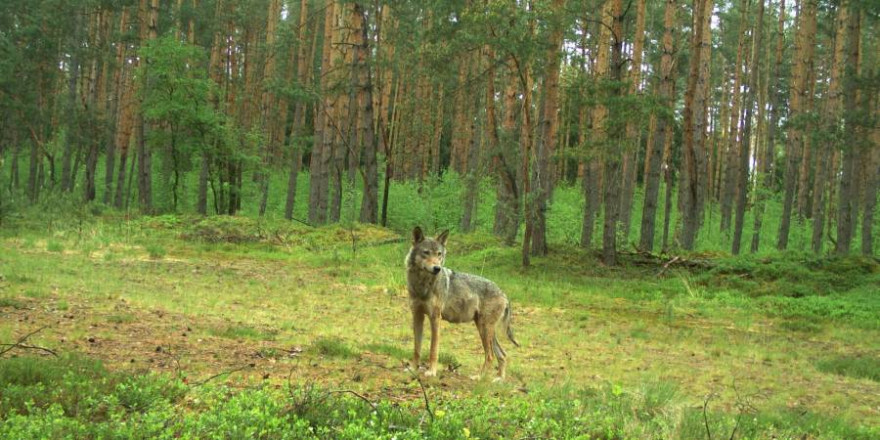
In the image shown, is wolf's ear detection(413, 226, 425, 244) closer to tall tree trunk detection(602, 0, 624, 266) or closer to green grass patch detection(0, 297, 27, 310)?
green grass patch detection(0, 297, 27, 310)

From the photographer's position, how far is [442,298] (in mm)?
7371

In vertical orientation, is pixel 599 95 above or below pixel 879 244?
above

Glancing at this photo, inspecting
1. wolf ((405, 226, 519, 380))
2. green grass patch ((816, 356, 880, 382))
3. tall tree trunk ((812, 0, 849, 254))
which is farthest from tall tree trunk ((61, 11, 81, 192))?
green grass patch ((816, 356, 880, 382))

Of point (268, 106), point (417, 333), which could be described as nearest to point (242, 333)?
point (417, 333)

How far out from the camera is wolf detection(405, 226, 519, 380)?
282 inches

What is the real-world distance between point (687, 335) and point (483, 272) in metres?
6.88

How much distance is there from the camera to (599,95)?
58.3 feet

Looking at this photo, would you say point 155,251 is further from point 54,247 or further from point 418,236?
point 418,236

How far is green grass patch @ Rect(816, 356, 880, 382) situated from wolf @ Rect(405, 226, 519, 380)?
18.3 ft

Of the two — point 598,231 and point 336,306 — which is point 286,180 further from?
point 336,306

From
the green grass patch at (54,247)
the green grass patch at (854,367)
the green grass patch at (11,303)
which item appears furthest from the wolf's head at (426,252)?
the green grass patch at (54,247)

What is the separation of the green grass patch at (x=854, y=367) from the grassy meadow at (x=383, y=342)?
0.11 feet

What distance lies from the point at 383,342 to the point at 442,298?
257 cm

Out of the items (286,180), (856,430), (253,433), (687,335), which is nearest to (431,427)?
(253,433)
